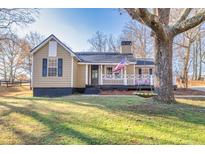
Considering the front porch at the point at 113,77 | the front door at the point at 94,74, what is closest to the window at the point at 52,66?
the front porch at the point at 113,77

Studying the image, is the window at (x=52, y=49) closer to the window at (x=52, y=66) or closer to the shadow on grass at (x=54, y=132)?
the window at (x=52, y=66)

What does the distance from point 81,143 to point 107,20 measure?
9.06 m

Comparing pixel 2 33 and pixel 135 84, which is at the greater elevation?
pixel 2 33

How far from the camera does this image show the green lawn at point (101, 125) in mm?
5309

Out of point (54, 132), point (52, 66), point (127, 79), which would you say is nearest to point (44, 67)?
point (52, 66)

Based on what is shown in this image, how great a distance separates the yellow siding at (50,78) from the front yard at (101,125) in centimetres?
971

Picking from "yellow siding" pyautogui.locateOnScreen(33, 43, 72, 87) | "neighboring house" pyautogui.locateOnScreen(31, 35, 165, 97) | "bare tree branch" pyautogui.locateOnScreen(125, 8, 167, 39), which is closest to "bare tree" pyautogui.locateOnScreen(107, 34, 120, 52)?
"neighboring house" pyautogui.locateOnScreen(31, 35, 165, 97)

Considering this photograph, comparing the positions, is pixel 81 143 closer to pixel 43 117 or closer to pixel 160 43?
pixel 43 117

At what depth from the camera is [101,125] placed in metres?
6.04

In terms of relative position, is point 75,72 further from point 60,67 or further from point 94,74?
point 94,74
